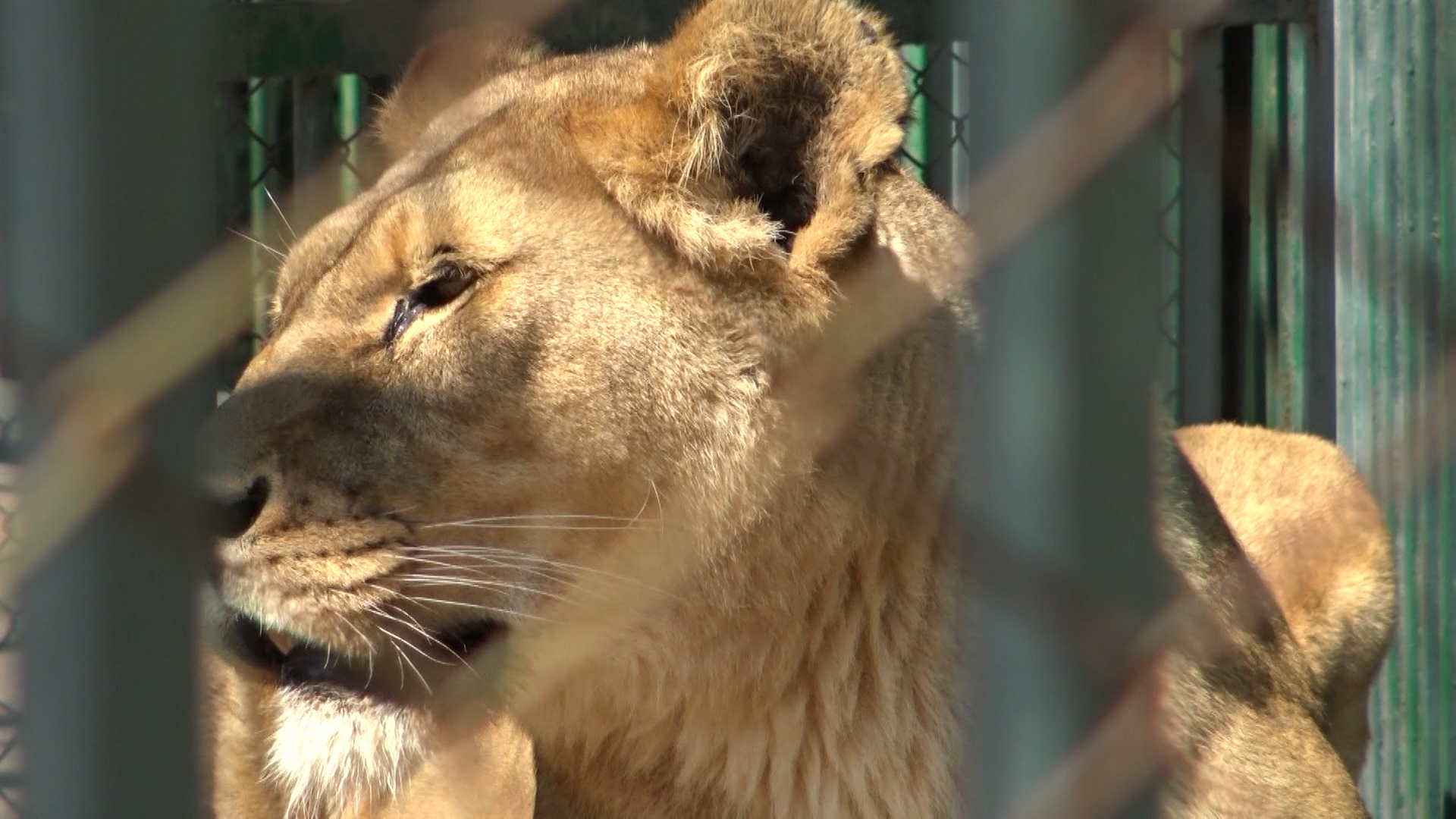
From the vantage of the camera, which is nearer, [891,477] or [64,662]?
[64,662]

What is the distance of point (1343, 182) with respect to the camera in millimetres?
3586

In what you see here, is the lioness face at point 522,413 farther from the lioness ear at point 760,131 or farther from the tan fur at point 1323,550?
Result: the tan fur at point 1323,550

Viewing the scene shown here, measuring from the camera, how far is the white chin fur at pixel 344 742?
1993mm

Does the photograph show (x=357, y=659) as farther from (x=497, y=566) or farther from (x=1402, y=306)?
(x=1402, y=306)

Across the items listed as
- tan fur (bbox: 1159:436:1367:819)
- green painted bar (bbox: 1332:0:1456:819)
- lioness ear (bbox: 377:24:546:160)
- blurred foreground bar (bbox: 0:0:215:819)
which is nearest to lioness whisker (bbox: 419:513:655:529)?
tan fur (bbox: 1159:436:1367:819)

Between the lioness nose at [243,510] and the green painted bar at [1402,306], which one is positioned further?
the green painted bar at [1402,306]

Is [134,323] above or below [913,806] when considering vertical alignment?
above

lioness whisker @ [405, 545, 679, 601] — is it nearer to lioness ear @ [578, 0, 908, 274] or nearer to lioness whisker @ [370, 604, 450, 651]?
lioness whisker @ [370, 604, 450, 651]

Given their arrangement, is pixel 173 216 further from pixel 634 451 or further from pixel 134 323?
pixel 634 451

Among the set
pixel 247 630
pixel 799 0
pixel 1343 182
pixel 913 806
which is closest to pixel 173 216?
pixel 799 0

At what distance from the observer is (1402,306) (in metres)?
3.46

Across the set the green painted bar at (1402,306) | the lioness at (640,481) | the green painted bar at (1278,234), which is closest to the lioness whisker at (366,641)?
the lioness at (640,481)

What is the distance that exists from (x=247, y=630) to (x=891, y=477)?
80cm

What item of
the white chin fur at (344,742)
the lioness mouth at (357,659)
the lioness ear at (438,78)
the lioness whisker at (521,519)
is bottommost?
the white chin fur at (344,742)
